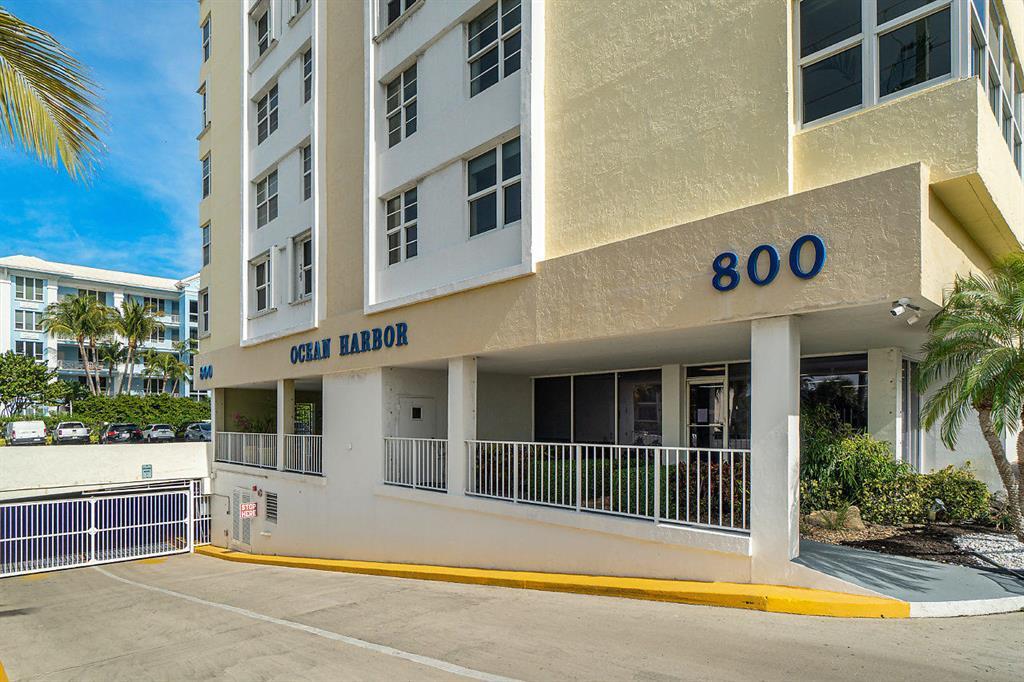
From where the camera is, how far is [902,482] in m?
10.0

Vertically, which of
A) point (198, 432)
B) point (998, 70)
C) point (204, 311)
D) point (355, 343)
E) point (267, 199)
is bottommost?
point (198, 432)

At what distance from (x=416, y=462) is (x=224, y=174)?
50.6 ft

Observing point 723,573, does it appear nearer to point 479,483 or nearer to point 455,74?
point 479,483

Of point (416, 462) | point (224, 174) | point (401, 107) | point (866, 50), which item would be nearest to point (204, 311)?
point (224, 174)

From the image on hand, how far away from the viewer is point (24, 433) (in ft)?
141

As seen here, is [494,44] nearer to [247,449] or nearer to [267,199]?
[267,199]

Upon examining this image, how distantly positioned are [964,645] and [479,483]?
791 centimetres

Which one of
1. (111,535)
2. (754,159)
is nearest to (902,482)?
(754,159)

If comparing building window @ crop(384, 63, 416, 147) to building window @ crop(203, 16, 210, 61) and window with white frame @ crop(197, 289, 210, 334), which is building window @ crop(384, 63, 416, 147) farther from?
building window @ crop(203, 16, 210, 61)

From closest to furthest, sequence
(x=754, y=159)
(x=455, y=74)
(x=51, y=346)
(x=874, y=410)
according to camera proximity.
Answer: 1. (x=754, y=159)
2. (x=874, y=410)
3. (x=455, y=74)
4. (x=51, y=346)

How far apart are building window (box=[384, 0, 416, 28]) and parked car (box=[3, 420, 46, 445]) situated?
41171 millimetres

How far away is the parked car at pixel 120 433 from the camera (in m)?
45.7

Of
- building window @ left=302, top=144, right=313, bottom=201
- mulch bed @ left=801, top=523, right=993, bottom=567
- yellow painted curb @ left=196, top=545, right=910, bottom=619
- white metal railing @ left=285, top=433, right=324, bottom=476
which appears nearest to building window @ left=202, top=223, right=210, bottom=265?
building window @ left=302, top=144, right=313, bottom=201

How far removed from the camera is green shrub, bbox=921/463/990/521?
33.2 ft
